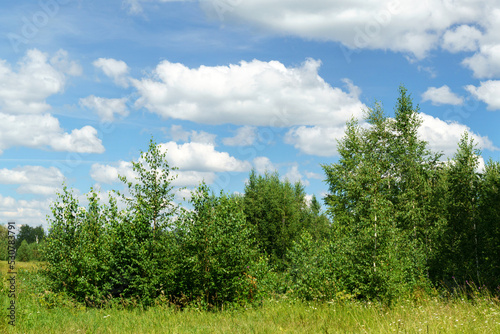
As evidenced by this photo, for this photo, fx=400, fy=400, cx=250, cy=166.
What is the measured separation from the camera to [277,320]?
8.71 metres

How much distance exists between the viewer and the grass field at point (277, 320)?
23.5 ft

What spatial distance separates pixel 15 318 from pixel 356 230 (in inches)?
351

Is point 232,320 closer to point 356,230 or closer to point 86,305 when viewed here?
→ point 356,230

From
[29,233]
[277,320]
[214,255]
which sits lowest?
[277,320]

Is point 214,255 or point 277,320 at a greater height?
point 214,255

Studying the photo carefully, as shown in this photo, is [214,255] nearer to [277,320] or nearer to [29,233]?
[277,320]

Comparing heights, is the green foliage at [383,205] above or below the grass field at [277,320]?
above

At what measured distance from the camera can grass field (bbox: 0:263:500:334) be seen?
716 cm

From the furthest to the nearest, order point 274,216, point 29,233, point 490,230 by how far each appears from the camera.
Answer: point 29,233
point 274,216
point 490,230

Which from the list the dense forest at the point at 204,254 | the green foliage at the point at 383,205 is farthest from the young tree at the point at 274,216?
the dense forest at the point at 204,254

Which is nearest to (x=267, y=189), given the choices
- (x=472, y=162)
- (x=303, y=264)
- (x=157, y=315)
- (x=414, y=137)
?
(x=414, y=137)

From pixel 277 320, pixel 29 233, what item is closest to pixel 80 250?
pixel 277 320

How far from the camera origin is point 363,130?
31.0 metres

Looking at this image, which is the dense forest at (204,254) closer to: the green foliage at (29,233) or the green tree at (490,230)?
the green tree at (490,230)
